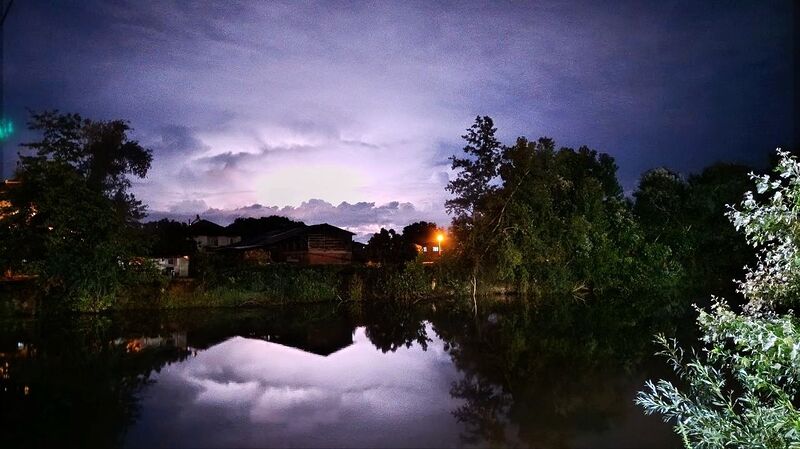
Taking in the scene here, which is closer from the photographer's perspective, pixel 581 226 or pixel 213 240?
pixel 581 226

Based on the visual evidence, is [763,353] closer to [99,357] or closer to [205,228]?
[99,357]

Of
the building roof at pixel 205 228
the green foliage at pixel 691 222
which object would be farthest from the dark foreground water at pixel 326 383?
the building roof at pixel 205 228

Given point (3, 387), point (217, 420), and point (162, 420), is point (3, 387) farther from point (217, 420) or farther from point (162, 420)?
point (217, 420)

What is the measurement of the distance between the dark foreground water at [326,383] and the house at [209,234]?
37274 mm

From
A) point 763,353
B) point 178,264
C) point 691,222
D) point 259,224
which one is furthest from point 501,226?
point 259,224

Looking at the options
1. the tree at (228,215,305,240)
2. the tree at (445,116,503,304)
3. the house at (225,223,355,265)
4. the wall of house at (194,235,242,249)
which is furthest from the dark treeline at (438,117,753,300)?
the tree at (228,215,305,240)

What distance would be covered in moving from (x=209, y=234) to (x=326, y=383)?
→ 5027 centimetres

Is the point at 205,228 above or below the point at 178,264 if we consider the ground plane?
above

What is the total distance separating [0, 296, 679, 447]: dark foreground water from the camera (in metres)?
7.88

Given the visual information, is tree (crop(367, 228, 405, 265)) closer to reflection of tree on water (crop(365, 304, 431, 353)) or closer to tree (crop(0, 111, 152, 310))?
reflection of tree on water (crop(365, 304, 431, 353))

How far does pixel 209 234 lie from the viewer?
188 feet

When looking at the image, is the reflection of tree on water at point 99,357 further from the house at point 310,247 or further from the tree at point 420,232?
the tree at point 420,232

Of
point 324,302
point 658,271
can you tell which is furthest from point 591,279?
point 324,302

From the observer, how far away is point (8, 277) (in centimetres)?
2564
